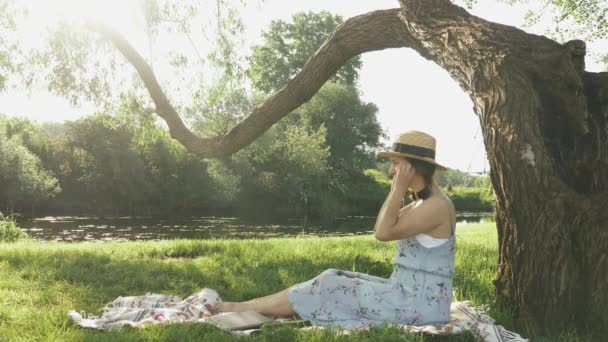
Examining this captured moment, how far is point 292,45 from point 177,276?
4357 centimetres

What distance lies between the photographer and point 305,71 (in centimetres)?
659

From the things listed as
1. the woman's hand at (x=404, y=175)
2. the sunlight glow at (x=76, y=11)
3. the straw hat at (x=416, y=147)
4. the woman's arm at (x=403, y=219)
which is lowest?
the woman's arm at (x=403, y=219)

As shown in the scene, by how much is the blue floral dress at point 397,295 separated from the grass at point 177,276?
0.26 m

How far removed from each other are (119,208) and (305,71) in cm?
3372

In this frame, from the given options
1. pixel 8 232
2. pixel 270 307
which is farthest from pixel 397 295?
pixel 8 232

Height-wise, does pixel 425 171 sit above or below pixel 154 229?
above

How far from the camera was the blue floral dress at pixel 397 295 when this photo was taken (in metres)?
3.98

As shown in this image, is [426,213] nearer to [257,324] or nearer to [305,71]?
[257,324]

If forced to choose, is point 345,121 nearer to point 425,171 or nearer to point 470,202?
point 470,202

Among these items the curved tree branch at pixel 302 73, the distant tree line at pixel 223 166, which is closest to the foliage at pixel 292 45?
the distant tree line at pixel 223 166

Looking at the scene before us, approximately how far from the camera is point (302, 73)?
6.66m

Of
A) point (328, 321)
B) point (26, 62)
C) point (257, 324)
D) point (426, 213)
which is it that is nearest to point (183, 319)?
point (257, 324)

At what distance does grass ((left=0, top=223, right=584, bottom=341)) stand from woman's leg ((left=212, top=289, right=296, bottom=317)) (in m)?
0.46

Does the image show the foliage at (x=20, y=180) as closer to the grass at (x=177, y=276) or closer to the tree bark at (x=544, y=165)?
the grass at (x=177, y=276)
